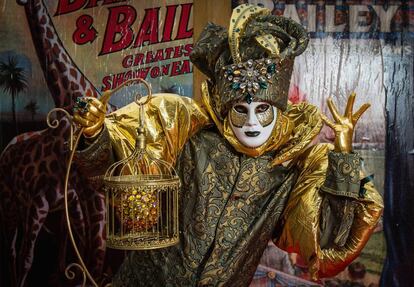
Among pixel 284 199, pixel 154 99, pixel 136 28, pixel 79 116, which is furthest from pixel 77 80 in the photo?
pixel 284 199

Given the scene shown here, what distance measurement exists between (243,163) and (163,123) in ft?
1.05

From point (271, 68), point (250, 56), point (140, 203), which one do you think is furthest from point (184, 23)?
point (140, 203)

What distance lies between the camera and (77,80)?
90.7 inches

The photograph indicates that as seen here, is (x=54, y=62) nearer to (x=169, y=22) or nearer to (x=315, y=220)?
(x=169, y=22)

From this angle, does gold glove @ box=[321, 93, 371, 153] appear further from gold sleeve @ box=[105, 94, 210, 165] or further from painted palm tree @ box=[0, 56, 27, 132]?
painted palm tree @ box=[0, 56, 27, 132]

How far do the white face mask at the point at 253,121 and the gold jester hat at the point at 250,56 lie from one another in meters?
0.03

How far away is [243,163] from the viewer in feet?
6.16

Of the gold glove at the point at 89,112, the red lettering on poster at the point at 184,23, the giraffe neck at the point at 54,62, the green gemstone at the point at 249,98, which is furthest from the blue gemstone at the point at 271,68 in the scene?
the giraffe neck at the point at 54,62

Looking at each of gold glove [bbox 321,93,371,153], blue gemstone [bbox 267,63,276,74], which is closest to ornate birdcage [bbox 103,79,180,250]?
blue gemstone [bbox 267,63,276,74]

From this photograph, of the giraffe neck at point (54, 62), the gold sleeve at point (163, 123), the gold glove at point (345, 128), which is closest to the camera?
the gold glove at point (345, 128)

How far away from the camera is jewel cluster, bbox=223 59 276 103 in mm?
1744

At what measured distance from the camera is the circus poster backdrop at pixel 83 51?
2283 millimetres

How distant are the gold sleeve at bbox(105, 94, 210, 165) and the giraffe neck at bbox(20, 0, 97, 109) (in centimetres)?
46

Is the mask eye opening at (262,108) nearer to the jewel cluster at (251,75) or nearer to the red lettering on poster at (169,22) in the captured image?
the jewel cluster at (251,75)
